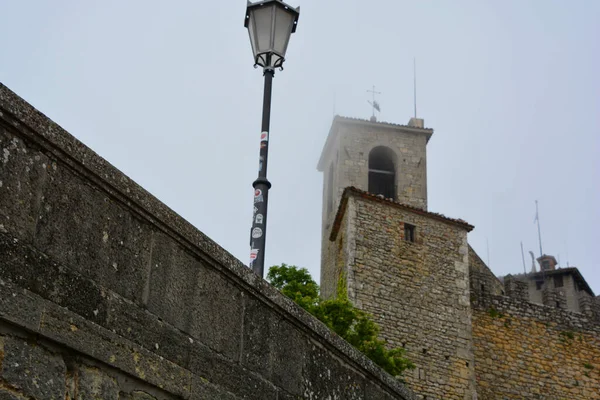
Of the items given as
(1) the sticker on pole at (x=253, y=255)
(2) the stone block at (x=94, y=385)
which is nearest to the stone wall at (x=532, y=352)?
(1) the sticker on pole at (x=253, y=255)

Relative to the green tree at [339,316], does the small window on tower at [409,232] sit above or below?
above

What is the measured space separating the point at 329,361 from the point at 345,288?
14.9 m

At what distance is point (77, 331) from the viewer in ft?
11.5

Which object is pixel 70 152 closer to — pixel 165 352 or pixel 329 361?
pixel 165 352

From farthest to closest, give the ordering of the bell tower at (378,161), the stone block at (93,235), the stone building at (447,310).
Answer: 1. the bell tower at (378,161)
2. the stone building at (447,310)
3. the stone block at (93,235)

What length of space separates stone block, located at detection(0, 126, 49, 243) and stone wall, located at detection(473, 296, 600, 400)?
1980 cm

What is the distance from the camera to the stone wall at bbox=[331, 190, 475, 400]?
800 inches

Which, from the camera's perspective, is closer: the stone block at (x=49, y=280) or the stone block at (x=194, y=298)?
→ the stone block at (x=49, y=280)

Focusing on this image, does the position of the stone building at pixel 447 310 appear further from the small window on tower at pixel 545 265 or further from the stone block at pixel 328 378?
the small window on tower at pixel 545 265

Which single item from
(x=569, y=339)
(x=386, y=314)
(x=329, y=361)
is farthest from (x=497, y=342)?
(x=329, y=361)

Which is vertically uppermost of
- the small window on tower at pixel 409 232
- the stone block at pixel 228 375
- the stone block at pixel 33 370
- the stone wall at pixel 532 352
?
the small window on tower at pixel 409 232

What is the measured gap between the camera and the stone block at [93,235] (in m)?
3.51

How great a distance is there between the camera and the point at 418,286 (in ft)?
69.7

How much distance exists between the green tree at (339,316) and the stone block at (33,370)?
12.3 m
